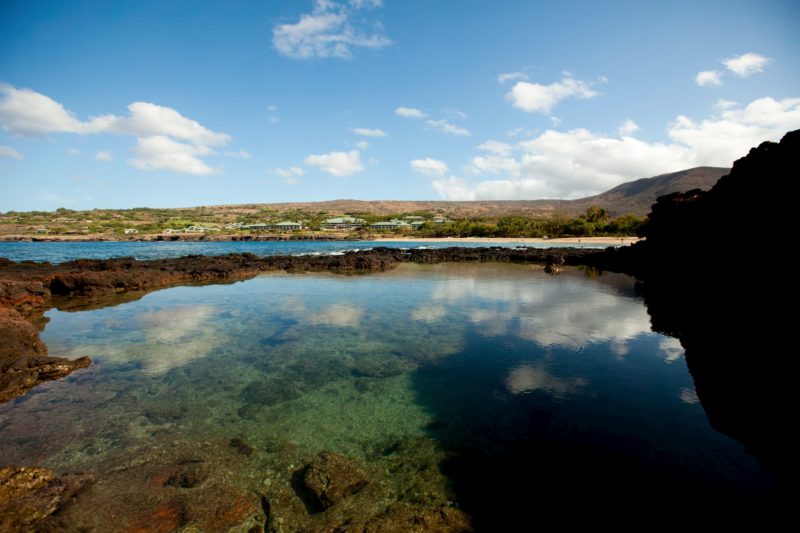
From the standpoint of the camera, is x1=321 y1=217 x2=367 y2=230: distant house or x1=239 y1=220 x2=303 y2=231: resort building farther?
x1=321 y1=217 x2=367 y2=230: distant house

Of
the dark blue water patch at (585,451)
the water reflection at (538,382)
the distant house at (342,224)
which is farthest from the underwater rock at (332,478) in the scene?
the distant house at (342,224)

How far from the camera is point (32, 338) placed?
1239 centimetres

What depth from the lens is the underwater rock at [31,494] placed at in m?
5.19

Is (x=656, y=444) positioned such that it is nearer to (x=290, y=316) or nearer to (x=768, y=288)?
(x=768, y=288)

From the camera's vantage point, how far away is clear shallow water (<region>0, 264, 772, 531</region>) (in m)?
5.83

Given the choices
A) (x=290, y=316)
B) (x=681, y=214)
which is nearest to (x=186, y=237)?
(x=290, y=316)

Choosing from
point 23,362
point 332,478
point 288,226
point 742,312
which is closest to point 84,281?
point 23,362

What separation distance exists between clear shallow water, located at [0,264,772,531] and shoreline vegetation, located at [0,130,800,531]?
0.52 metres

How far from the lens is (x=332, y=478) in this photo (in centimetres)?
623

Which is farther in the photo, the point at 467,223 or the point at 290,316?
the point at 467,223

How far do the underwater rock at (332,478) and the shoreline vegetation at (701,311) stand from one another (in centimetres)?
82

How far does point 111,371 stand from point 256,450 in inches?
275

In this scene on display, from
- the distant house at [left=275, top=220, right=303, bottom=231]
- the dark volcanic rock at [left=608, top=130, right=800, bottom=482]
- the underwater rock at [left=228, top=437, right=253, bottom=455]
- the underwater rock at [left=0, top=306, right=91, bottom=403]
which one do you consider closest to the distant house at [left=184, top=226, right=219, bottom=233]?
the distant house at [left=275, top=220, right=303, bottom=231]

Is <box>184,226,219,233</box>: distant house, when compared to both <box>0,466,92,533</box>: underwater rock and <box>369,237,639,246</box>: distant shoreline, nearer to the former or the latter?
<box>369,237,639,246</box>: distant shoreline
